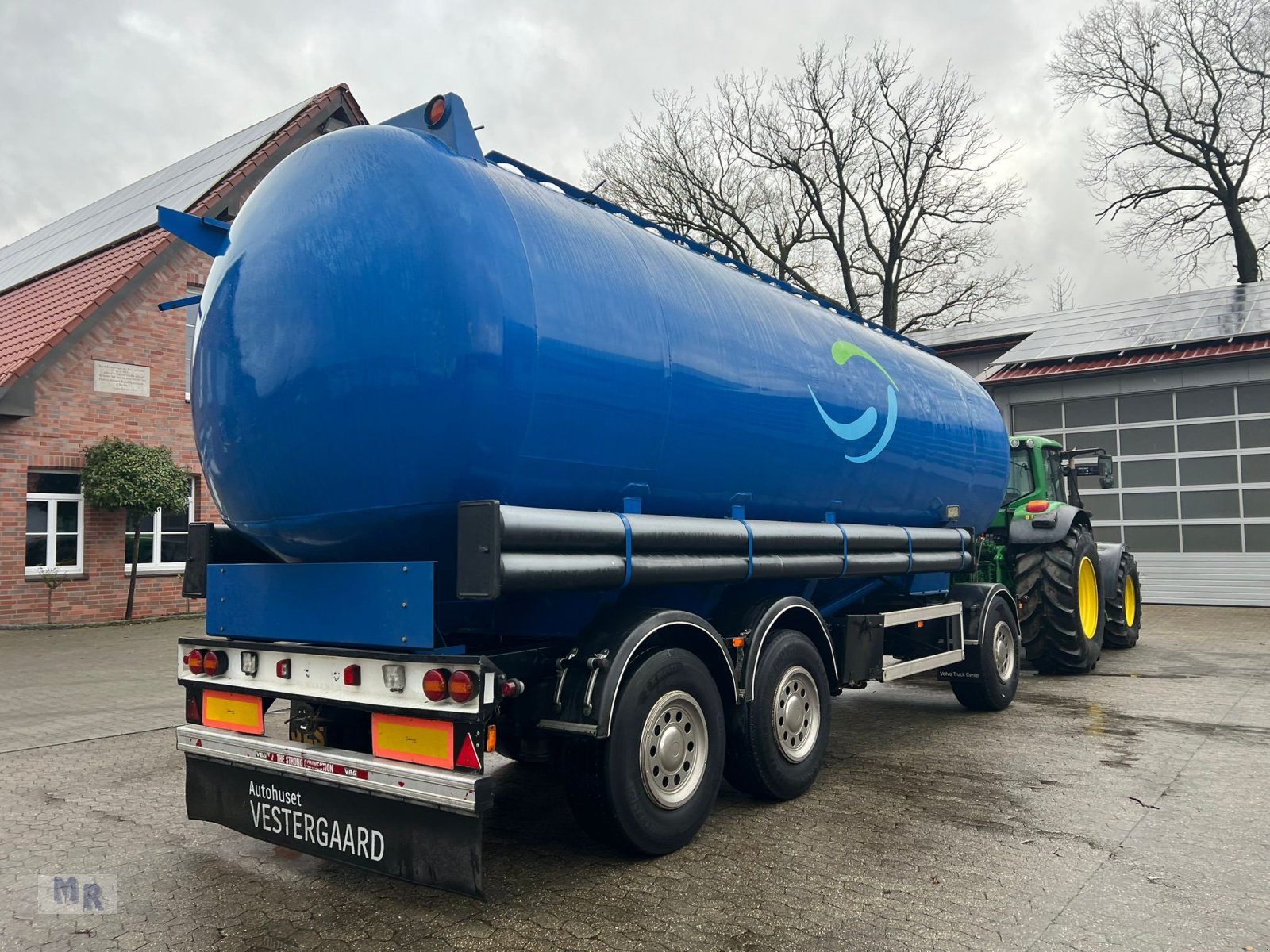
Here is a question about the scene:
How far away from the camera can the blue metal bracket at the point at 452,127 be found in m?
4.21

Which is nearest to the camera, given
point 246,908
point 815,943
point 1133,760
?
point 815,943

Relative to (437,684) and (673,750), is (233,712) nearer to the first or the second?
(437,684)

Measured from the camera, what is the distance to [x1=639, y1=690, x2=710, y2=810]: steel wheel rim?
4285 mm

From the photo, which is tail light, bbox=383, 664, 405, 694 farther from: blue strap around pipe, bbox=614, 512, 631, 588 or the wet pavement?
blue strap around pipe, bbox=614, 512, 631, 588

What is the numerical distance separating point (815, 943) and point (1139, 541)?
677 inches

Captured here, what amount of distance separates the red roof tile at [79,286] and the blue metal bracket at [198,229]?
11.4 m

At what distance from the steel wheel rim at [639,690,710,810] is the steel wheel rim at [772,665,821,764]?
713 mm

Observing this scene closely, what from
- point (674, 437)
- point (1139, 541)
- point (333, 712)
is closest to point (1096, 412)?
point (1139, 541)

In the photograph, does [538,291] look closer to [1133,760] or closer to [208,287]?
[208,287]

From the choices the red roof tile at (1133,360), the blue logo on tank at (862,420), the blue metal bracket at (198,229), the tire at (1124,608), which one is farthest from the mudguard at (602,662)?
the red roof tile at (1133,360)

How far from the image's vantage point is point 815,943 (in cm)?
351

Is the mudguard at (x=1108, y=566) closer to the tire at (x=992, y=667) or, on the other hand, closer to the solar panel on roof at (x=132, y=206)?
the tire at (x=992, y=667)

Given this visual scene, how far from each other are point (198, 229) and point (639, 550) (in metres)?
2.58

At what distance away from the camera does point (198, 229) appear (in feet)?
14.9
